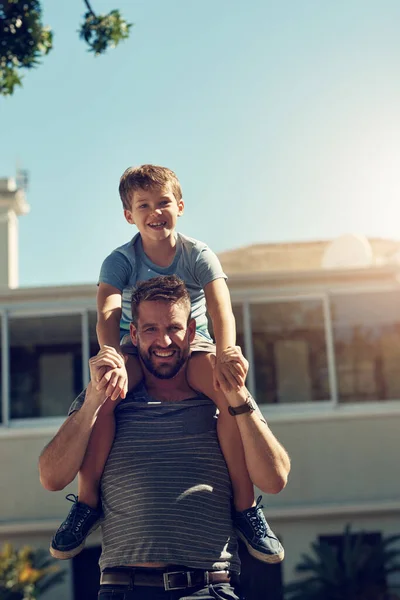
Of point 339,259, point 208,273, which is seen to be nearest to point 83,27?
point 208,273

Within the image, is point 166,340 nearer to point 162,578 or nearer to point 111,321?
point 111,321

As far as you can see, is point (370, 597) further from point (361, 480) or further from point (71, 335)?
point (71, 335)

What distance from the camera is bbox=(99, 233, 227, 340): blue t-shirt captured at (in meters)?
4.30

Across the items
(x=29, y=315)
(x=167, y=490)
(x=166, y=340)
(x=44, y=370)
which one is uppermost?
(x=29, y=315)

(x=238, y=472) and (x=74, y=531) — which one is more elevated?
(x=238, y=472)

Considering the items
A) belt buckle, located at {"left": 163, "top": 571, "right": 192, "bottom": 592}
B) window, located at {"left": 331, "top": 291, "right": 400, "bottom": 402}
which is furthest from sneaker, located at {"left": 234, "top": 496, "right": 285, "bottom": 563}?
window, located at {"left": 331, "top": 291, "right": 400, "bottom": 402}

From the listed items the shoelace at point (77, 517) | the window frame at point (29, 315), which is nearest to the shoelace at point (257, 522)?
the shoelace at point (77, 517)

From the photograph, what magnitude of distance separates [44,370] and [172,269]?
1546 centimetres

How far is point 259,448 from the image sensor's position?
3.67m

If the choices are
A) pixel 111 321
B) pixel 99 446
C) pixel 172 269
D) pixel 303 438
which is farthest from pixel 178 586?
pixel 303 438

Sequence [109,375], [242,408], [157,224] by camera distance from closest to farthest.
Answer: [109,375] → [242,408] → [157,224]

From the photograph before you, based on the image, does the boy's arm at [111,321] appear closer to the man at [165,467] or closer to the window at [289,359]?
the man at [165,467]

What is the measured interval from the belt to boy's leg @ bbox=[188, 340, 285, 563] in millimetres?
282

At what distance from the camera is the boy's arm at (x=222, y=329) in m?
3.68
